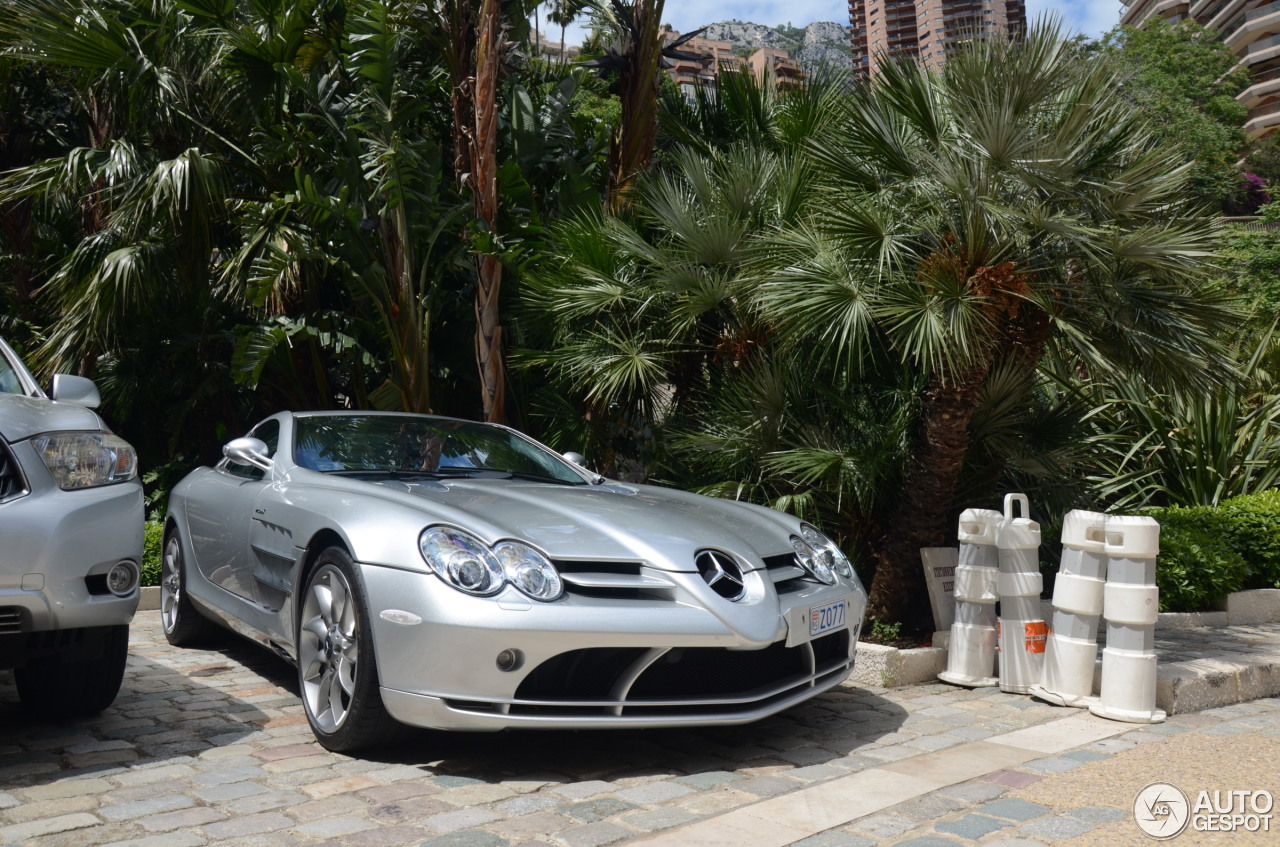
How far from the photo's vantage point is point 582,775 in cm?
375

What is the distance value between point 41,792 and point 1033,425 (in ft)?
18.5

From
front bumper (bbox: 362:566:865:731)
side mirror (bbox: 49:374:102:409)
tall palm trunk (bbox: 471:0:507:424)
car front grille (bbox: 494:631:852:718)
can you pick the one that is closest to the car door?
side mirror (bbox: 49:374:102:409)

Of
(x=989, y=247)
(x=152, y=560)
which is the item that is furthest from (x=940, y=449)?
(x=152, y=560)

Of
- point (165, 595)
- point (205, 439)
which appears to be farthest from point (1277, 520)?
point (205, 439)

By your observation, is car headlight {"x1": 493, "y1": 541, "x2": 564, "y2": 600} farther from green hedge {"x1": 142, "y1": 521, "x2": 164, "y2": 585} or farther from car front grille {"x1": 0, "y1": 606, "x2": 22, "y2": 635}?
green hedge {"x1": 142, "y1": 521, "x2": 164, "y2": 585}

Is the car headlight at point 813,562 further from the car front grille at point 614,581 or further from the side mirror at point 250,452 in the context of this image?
the side mirror at point 250,452

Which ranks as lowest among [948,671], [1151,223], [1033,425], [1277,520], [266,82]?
[948,671]

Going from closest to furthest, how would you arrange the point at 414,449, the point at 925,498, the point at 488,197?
the point at 414,449 < the point at 925,498 < the point at 488,197

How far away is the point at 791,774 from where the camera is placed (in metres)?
3.78

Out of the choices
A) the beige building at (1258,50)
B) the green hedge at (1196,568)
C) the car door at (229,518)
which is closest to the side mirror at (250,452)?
the car door at (229,518)

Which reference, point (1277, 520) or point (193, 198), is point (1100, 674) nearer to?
point (1277, 520)

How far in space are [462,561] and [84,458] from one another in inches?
55.9

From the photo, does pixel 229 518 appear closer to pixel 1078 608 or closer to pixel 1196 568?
pixel 1078 608

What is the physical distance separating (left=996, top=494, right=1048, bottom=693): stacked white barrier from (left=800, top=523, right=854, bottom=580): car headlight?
3.21 ft
